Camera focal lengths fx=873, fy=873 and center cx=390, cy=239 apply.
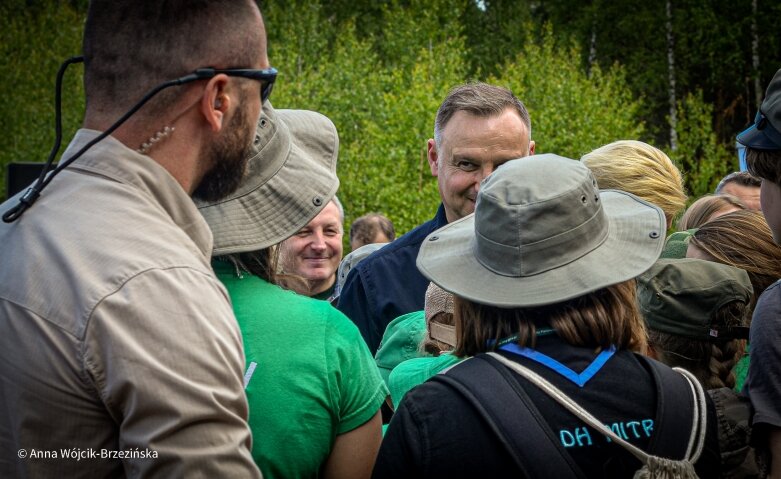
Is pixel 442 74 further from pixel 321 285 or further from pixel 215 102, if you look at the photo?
pixel 215 102

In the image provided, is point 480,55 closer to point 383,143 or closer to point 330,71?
point 330,71

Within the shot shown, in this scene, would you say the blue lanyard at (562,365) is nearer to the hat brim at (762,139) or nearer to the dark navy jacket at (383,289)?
the hat brim at (762,139)

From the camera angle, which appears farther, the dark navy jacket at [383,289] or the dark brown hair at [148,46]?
the dark navy jacket at [383,289]

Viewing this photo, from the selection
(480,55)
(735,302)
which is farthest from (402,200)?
(735,302)

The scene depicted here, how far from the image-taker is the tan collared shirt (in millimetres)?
1421

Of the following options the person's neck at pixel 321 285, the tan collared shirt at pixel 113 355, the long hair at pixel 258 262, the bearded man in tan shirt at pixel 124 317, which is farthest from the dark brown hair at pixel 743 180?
the tan collared shirt at pixel 113 355

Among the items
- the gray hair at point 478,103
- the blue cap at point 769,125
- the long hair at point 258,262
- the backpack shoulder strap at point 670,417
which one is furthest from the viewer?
the gray hair at point 478,103

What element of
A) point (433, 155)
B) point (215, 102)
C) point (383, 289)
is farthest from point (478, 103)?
point (215, 102)

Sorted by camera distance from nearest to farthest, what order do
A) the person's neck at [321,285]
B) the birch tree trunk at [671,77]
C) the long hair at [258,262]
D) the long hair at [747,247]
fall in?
the long hair at [258,262]
the long hair at [747,247]
the person's neck at [321,285]
the birch tree trunk at [671,77]

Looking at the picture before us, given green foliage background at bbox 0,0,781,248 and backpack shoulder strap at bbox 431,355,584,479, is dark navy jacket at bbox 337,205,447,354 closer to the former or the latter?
backpack shoulder strap at bbox 431,355,584,479

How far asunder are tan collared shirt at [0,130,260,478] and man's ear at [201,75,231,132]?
0.95ft

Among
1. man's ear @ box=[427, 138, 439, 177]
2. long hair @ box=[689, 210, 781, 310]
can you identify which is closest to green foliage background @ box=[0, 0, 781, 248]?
man's ear @ box=[427, 138, 439, 177]

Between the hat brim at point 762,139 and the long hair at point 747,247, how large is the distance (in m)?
0.65

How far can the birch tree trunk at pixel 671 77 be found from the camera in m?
24.7
